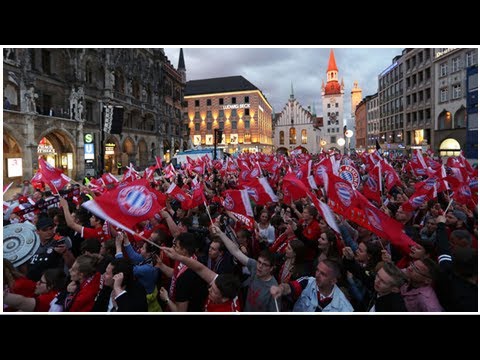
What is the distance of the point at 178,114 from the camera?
57906 mm

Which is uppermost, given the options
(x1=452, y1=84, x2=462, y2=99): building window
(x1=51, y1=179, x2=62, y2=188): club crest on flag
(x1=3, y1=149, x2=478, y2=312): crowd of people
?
(x1=452, y1=84, x2=462, y2=99): building window

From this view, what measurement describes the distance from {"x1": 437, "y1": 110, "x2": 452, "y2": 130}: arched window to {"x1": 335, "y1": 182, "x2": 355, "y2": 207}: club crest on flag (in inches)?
→ 1796

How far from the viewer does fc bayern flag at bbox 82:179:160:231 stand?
14.6 ft

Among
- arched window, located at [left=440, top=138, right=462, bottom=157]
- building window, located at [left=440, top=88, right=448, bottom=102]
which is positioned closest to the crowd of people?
arched window, located at [left=440, top=138, right=462, bottom=157]

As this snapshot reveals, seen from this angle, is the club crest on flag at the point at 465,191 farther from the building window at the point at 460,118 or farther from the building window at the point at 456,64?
the building window at the point at 456,64

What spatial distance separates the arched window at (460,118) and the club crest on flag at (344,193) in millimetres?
43414

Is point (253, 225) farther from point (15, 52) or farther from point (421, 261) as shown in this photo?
point (15, 52)

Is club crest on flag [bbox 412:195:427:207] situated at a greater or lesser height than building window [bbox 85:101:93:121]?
lesser

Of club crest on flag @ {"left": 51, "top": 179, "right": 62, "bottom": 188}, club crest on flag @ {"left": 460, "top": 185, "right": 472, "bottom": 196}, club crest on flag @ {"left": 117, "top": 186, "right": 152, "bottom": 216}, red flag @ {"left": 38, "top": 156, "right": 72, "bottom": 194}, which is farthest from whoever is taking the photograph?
club crest on flag @ {"left": 51, "top": 179, "right": 62, "bottom": 188}

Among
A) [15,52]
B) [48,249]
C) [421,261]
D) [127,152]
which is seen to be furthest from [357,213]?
[127,152]

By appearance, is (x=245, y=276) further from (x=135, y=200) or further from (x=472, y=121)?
(x=472, y=121)

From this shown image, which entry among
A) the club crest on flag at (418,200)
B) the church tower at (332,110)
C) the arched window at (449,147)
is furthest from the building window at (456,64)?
the church tower at (332,110)

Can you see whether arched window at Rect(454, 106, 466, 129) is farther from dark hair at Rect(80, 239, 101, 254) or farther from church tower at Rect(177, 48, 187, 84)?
dark hair at Rect(80, 239, 101, 254)

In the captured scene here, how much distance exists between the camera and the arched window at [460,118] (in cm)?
3994
